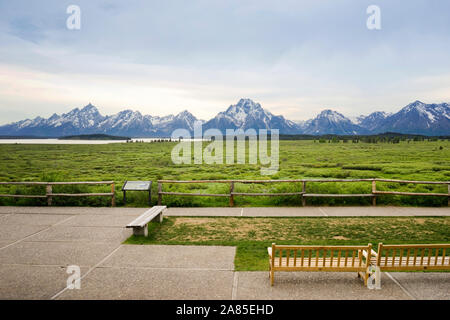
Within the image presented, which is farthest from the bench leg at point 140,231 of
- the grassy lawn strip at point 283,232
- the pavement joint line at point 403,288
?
the pavement joint line at point 403,288

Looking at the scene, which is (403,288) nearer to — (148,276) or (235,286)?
(235,286)

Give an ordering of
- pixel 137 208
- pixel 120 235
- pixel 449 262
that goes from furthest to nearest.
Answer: pixel 137 208 < pixel 120 235 < pixel 449 262

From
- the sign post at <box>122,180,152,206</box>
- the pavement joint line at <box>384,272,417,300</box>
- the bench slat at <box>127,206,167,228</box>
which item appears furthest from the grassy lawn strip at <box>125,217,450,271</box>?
the sign post at <box>122,180,152,206</box>

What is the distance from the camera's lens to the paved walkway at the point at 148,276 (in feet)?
17.3

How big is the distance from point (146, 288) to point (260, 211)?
663cm

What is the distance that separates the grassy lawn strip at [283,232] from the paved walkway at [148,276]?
550 mm

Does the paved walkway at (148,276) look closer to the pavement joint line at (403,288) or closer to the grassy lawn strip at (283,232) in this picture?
the pavement joint line at (403,288)

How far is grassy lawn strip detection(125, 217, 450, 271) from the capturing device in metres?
7.82

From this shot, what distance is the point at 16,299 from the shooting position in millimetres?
5105

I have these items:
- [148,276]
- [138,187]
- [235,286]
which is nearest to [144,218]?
[148,276]

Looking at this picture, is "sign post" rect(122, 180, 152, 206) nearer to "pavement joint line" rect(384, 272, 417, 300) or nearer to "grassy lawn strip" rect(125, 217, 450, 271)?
"grassy lawn strip" rect(125, 217, 450, 271)
